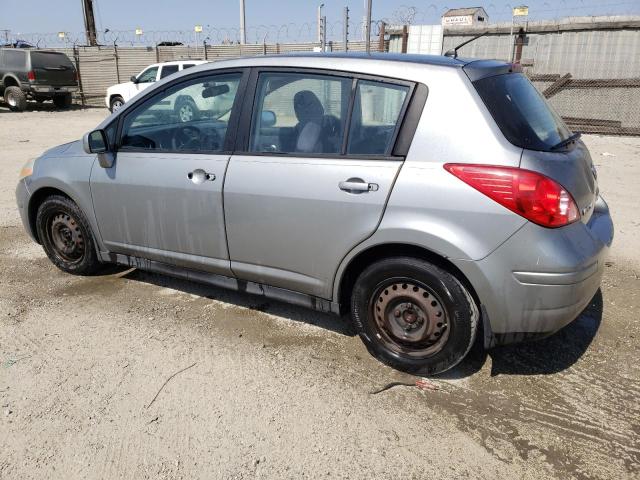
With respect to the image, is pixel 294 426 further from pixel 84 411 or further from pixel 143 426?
pixel 84 411

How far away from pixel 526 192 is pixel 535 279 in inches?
16.7

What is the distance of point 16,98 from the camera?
19562 mm

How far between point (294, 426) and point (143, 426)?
29.6 inches

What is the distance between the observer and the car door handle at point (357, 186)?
2.78m

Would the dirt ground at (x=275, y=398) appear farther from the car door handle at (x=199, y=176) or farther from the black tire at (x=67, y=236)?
the car door handle at (x=199, y=176)

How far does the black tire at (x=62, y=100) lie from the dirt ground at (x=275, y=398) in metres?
19.4

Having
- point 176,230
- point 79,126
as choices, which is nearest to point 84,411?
point 176,230

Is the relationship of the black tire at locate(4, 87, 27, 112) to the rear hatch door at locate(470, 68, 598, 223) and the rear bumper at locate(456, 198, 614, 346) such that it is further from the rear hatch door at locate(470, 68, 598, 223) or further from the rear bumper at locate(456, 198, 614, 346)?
the rear bumper at locate(456, 198, 614, 346)

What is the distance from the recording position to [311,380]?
298cm

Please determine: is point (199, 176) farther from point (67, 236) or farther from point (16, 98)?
point (16, 98)

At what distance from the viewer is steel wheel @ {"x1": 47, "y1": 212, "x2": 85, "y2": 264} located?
4266mm

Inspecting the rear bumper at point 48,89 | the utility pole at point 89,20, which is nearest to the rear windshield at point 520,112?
the rear bumper at point 48,89

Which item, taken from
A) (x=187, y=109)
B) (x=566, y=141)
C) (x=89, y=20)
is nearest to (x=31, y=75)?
(x=89, y=20)

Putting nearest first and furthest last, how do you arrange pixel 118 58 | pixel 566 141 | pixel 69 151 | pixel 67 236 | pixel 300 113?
pixel 566 141, pixel 300 113, pixel 69 151, pixel 67 236, pixel 118 58
